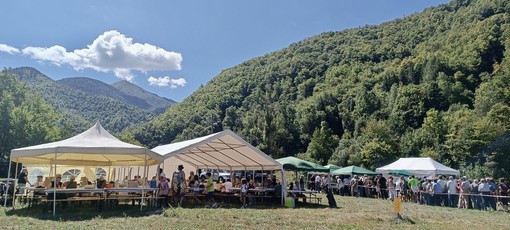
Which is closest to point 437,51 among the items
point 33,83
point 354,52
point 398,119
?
point 398,119

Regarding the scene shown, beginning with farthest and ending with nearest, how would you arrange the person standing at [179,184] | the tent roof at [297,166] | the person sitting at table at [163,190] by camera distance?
the tent roof at [297,166] < the person standing at [179,184] < the person sitting at table at [163,190]

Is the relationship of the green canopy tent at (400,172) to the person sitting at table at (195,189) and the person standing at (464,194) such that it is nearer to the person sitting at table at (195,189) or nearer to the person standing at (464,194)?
the person standing at (464,194)

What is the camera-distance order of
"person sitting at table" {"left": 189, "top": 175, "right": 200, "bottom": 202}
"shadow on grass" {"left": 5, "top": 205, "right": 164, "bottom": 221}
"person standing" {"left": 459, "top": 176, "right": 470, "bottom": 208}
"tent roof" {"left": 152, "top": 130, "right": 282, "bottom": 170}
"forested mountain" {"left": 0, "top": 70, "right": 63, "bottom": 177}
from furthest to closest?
1. "forested mountain" {"left": 0, "top": 70, "right": 63, "bottom": 177}
2. "person standing" {"left": 459, "top": 176, "right": 470, "bottom": 208}
3. "person sitting at table" {"left": 189, "top": 175, "right": 200, "bottom": 202}
4. "tent roof" {"left": 152, "top": 130, "right": 282, "bottom": 170}
5. "shadow on grass" {"left": 5, "top": 205, "right": 164, "bottom": 221}

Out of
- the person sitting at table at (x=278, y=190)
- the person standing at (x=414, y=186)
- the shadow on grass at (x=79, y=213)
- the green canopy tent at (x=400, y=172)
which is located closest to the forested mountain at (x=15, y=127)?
the shadow on grass at (x=79, y=213)

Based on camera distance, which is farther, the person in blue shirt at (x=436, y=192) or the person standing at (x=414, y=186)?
the person standing at (x=414, y=186)

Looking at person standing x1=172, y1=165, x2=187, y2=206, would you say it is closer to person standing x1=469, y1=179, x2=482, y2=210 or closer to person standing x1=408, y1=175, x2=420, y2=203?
person standing x1=408, y1=175, x2=420, y2=203

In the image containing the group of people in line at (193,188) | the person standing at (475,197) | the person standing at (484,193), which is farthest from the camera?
the person standing at (475,197)

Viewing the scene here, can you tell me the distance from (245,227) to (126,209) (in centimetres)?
488

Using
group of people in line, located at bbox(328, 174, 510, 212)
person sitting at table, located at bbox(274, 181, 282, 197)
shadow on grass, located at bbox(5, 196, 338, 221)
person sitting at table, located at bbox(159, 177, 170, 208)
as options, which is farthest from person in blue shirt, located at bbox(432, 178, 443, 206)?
shadow on grass, located at bbox(5, 196, 338, 221)

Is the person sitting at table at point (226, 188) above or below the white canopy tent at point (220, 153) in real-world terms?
below

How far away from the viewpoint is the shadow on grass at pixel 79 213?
450 inches

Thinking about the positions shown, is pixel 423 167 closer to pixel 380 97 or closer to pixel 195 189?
pixel 195 189

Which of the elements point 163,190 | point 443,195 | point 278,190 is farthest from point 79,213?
point 443,195

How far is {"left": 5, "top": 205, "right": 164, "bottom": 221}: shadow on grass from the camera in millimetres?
11422
